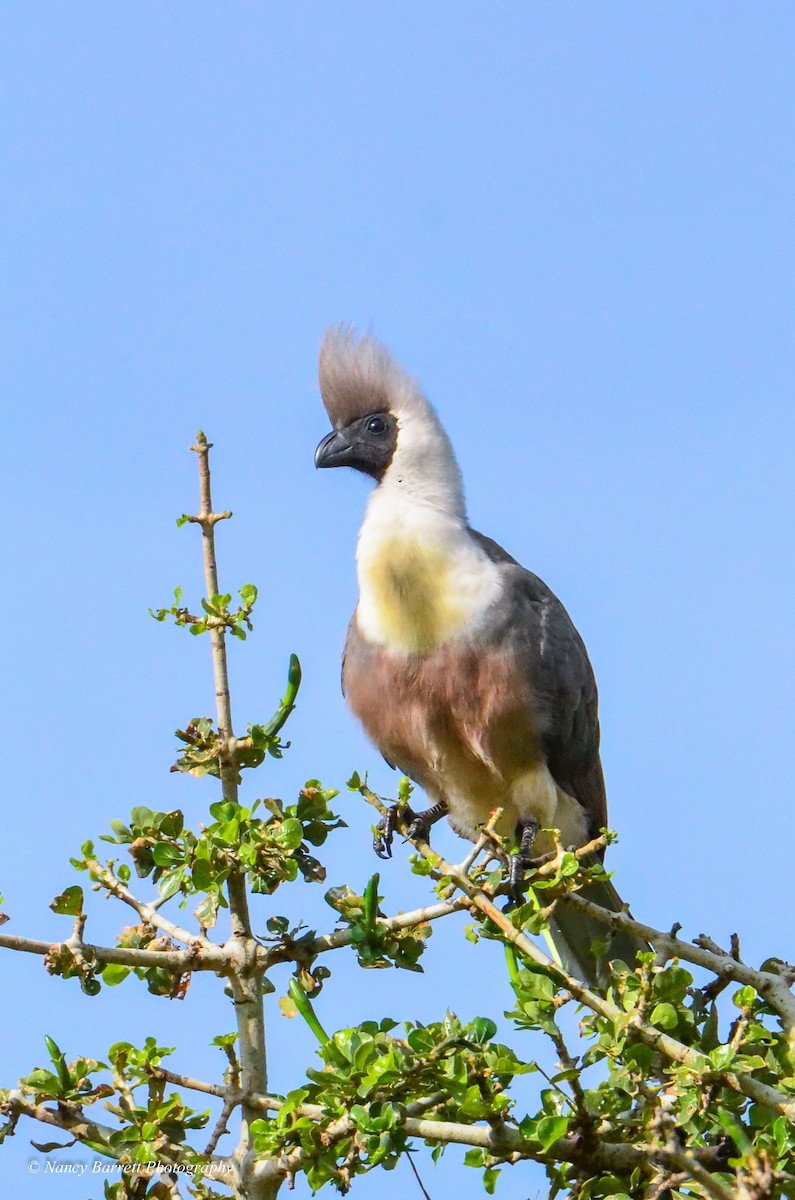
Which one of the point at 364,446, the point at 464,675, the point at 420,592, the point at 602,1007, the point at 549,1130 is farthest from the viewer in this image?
the point at 364,446

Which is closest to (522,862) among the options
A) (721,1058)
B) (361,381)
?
(721,1058)

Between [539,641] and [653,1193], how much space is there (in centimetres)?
273

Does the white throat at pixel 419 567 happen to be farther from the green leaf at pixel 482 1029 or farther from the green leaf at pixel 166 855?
the green leaf at pixel 482 1029

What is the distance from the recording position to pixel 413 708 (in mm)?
4906

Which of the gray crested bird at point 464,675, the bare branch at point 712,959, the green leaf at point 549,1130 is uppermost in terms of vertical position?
the gray crested bird at point 464,675

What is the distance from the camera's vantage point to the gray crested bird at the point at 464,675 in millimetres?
4887

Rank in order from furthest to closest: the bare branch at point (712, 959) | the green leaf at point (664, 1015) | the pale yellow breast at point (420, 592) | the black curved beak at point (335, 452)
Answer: the black curved beak at point (335, 452)
the pale yellow breast at point (420, 592)
the bare branch at point (712, 959)
the green leaf at point (664, 1015)

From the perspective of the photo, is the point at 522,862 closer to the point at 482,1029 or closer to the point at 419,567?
the point at 419,567

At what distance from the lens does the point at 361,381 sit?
18.3 feet

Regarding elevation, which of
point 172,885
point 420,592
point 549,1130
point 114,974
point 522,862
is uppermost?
point 420,592

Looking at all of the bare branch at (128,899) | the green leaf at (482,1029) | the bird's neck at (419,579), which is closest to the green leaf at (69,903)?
the bare branch at (128,899)

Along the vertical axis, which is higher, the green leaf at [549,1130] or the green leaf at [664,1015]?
the green leaf at [664,1015]

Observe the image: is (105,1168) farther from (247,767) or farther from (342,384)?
(342,384)

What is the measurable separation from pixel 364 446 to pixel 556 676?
118 centimetres
